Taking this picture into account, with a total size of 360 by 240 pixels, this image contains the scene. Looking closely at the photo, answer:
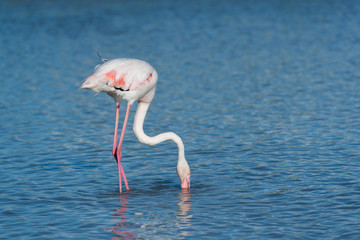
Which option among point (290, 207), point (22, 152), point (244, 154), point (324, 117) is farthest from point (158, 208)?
point (324, 117)

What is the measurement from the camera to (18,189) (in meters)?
10.7

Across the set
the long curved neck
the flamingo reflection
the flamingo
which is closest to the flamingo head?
the flamingo

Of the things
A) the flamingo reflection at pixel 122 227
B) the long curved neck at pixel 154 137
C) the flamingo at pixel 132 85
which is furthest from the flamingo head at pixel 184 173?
the flamingo reflection at pixel 122 227

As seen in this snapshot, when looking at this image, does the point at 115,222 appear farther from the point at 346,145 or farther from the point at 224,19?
the point at 224,19

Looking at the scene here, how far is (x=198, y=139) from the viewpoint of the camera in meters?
13.8

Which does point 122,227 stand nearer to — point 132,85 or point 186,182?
point 186,182

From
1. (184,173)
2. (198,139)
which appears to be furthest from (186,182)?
(198,139)

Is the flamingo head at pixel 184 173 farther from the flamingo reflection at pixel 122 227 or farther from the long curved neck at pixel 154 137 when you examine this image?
the flamingo reflection at pixel 122 227

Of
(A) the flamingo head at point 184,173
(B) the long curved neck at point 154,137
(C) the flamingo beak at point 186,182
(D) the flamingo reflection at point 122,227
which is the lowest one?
(D) the flamingo reflection at point 122,227

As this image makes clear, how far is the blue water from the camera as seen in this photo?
911cm

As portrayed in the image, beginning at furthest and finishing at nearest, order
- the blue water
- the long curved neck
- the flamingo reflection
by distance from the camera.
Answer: the long curved neck, the blue water, the flamingo reflection

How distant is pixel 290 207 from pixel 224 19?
25855 mm

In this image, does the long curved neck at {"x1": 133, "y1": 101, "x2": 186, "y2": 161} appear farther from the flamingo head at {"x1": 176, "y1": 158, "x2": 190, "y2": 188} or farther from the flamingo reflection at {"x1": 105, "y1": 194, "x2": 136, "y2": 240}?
the flamingo reflection at {"x1": 105, "y1": 194, "x2": 136, "y2": 240}

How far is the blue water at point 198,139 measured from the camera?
9109mm
